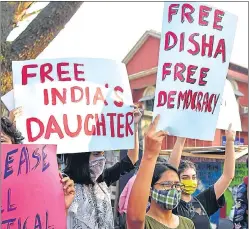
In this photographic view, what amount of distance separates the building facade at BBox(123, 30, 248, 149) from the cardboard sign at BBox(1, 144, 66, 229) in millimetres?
13479

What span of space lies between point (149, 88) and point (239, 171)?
10255mm

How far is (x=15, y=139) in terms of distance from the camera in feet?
9.25

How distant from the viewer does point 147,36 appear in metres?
20.5

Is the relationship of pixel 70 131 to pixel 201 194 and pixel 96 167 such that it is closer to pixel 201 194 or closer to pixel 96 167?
pixel 96 167

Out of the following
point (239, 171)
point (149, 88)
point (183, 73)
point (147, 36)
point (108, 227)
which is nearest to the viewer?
point (108, 227)

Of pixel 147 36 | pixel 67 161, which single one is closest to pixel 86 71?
pixel 67 161

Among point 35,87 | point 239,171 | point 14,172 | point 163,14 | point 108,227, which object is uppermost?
point 163,14

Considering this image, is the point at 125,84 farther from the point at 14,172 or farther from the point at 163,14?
the point at 14,172

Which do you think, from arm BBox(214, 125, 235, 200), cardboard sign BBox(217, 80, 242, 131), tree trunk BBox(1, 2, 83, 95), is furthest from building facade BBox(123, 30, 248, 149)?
arm BBox(214, 125, 235, 200)

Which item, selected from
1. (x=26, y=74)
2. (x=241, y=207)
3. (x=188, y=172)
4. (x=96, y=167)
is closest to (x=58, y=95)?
(x=26, y=74)

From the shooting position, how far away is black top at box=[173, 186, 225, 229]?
10.3ft

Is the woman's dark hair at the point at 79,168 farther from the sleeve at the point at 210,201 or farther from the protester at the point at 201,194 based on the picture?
the sleeve at the point at 210,201

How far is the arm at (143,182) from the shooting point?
92.4 inches

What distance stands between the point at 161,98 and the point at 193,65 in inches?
11.9
